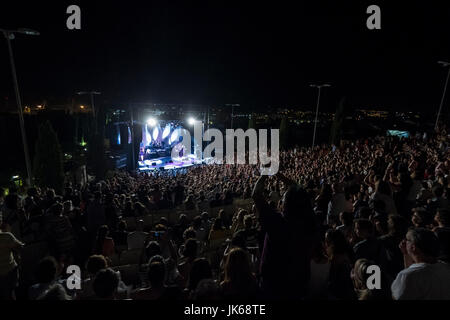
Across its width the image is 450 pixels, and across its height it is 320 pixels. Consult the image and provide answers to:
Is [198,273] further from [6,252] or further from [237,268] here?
[6,252]

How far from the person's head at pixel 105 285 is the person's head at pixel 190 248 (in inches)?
51.5

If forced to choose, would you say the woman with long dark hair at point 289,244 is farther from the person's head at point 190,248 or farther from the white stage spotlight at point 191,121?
the white stage spotlight at point 191,121

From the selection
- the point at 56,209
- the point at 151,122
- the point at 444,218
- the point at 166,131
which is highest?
the point at 444,218

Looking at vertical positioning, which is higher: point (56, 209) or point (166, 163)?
point (56, 209)

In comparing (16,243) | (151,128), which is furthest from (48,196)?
(151,128)

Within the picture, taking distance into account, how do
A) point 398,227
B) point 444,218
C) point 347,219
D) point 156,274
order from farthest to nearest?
point 347,219 → point 444,218 → point 398,227 → point 156,274

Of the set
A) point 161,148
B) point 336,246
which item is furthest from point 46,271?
point 161,148

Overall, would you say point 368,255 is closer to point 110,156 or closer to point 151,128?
point 151,128

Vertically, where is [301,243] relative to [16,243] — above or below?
above

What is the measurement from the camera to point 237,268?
8.41ft

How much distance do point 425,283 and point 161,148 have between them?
32.9 metres

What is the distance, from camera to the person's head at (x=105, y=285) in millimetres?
2879

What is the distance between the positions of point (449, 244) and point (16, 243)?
5300mm
